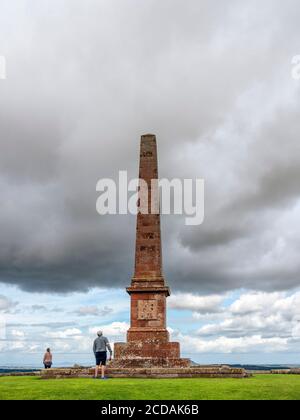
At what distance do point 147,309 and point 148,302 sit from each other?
0.32 metres

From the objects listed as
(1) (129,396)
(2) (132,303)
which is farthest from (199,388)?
(2) (132,303)

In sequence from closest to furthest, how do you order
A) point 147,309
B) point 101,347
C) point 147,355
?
point 101,347 → point 147,355 → point 147,309

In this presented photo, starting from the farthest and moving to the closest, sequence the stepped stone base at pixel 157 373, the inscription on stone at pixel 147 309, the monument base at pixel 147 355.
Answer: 1. the inscription on stone at pixel 147 309
2. the monument base at pixel 147 355
3. the stepped stone base at pixel 157 373

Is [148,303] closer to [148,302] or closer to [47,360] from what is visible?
[148,302]

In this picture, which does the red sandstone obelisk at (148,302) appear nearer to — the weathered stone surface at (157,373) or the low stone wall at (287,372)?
the weathered stone surface at (157,373)

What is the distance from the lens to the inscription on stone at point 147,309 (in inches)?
946

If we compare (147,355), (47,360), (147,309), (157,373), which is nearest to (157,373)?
(157,373)

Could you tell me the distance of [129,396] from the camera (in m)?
11.9

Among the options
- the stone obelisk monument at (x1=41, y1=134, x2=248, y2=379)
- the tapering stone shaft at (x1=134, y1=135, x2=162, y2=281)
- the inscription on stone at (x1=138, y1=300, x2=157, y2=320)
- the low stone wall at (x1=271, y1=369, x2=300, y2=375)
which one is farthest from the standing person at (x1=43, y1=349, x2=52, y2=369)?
the low stone wall at (x1=271, y1=369, x2=300, y2=375)

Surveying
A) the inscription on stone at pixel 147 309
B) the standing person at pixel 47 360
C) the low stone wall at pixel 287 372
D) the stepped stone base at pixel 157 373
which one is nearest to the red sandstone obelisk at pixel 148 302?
the inscription on stone at pixel 147 309

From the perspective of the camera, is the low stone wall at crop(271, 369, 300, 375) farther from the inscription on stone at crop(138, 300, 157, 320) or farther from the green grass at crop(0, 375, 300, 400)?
the green grass at crop(0, 375, 300, 400)

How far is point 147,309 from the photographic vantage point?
24094 millimetres

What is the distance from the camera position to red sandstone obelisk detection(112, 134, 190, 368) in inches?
909

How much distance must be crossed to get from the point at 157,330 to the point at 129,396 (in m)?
12.0
